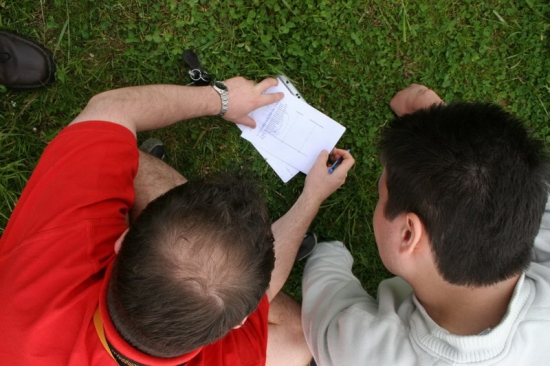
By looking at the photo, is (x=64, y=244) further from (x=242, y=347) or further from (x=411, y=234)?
(x=411, y=234)

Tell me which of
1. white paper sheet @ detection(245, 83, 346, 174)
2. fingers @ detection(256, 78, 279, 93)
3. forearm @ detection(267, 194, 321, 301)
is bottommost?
forearm @ detection(267, 194, 321, 301)

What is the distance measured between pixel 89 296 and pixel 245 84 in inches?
61.2

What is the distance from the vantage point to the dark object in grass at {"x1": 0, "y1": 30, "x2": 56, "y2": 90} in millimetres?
2795

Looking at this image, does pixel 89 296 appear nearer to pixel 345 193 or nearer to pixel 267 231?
pixel 267 231

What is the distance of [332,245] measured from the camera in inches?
107

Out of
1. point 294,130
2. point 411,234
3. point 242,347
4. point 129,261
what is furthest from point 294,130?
point 129,261

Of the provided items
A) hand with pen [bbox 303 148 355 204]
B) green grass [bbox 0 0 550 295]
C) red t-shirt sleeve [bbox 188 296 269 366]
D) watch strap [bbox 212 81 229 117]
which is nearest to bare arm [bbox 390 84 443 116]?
green grass [bbox 0 0 550 295]

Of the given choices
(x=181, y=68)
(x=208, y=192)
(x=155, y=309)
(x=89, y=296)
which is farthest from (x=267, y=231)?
(x=181, y=68)

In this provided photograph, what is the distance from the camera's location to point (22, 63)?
2.79 metres

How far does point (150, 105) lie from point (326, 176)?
109 centimetres

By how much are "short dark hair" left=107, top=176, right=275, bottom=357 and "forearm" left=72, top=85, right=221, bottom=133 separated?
2.89 feet

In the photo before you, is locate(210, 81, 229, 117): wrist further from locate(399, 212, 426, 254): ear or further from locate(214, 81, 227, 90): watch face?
locate(399, 212, 426, 254): ear

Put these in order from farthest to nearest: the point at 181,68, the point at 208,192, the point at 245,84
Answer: the point at 181,68, the point at 245,84, the point at 208,192

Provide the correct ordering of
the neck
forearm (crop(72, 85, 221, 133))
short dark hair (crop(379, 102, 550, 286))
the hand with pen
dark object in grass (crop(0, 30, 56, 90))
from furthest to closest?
dark object in grass (crop(0, 30, 56, 90)) → the hand with pen → forearm (crop(72, 85, 221, 133)) → the neck → short dark hair (crop(379, 102, 550, 286))
